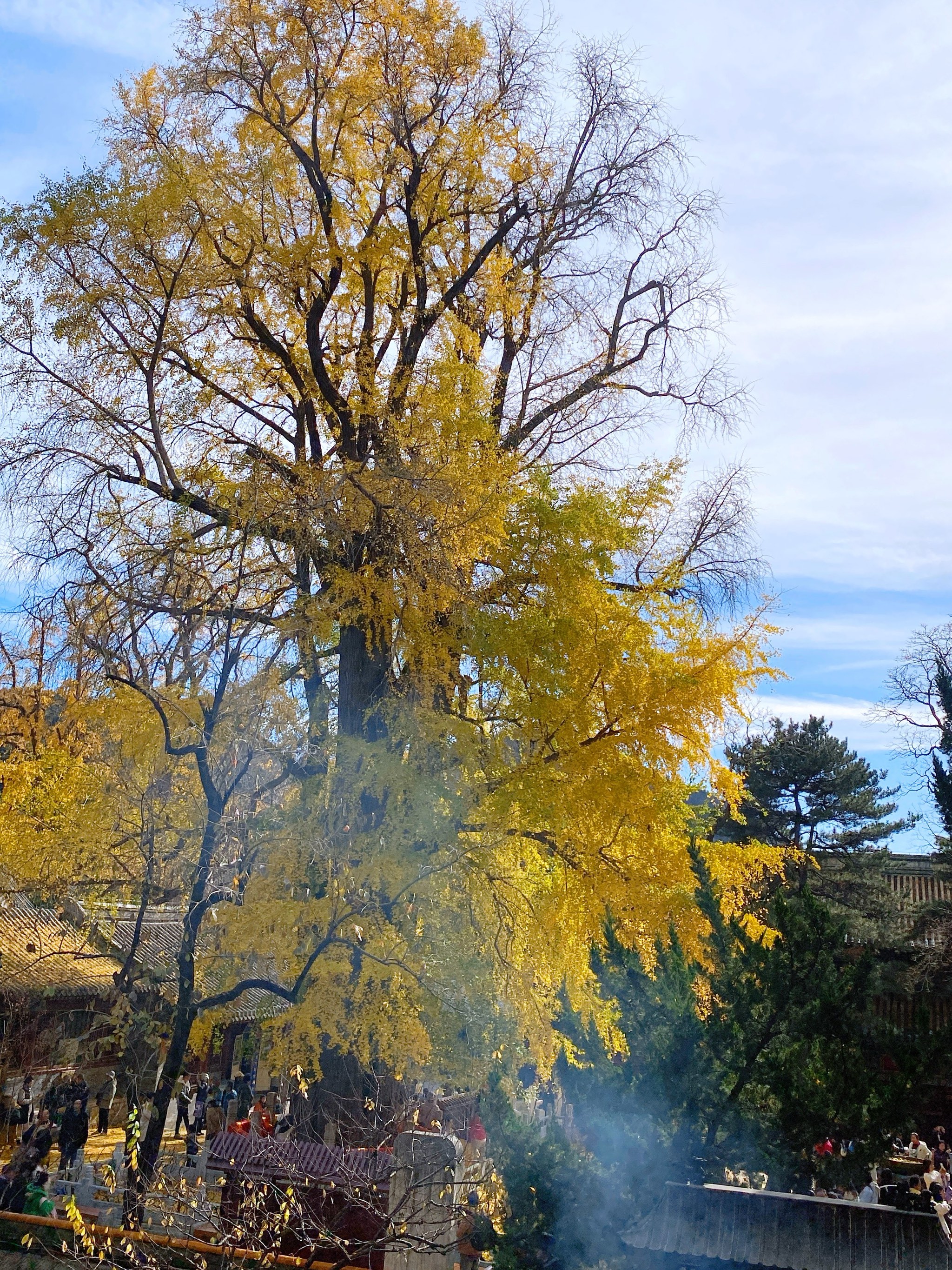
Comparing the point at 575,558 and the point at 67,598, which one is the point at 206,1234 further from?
the point at 575,558

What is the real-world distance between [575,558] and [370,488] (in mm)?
2607

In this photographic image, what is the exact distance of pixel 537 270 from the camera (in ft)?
54.1

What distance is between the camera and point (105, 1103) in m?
19.1

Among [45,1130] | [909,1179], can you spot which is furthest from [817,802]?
[45,1130]

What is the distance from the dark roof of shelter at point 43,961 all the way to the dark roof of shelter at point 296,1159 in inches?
250

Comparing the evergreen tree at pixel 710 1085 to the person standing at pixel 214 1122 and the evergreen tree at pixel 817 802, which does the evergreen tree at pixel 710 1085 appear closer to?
the person standing at pixel 214 1122

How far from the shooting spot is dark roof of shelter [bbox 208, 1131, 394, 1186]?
9047mm

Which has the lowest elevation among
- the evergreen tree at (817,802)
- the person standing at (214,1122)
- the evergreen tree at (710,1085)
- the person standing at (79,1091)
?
the person standing at (214,1122)

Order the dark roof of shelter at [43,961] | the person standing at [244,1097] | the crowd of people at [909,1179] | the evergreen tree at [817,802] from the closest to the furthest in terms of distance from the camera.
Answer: the crowd of people at [909,1179], the dark roof of shelter at [43,961], the person standing at [244,1097], the evergreen tree at [817,802]

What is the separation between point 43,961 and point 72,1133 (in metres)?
3.65

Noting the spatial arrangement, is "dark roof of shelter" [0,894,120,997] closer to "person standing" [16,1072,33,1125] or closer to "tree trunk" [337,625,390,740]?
"person standing" [16,1072,33,1125]

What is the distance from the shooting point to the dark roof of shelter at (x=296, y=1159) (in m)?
9.05

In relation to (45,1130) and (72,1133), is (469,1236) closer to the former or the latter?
(45,1130)

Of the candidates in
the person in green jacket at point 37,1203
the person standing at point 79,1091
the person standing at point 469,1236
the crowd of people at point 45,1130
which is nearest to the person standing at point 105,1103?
the crowd of people at point 45,1130
